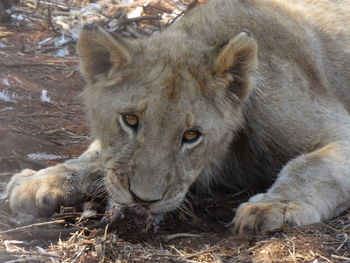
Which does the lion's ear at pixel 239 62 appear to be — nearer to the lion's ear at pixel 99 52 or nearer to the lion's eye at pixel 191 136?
the lion's eye at pixel 191 136

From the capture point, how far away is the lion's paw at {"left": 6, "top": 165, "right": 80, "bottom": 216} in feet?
13.1

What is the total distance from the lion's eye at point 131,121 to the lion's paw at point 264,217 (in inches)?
26.5

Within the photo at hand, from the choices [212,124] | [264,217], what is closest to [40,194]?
[212,124]

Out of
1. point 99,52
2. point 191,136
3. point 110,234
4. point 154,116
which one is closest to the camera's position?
point 110,234

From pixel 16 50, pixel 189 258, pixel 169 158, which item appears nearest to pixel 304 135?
pixel 169 158

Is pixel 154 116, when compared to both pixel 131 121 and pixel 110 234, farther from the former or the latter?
pixel 110 234

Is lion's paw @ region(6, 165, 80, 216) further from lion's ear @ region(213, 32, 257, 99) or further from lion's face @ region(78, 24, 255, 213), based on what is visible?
lion's ear @ region(213, 32, 257, 99)

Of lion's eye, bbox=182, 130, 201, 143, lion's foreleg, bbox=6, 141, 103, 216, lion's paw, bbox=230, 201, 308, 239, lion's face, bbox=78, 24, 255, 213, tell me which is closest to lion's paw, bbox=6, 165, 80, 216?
lion's foreleg, bbox=6, 141, 103, 216

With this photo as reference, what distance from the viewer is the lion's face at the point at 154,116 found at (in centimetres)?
361

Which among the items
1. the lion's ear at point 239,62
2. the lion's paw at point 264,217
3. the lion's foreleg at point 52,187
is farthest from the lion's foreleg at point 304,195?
the lion's foreleg at point 52,187

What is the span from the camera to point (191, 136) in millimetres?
3807

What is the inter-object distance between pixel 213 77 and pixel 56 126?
2059mm

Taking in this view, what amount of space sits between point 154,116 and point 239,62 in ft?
2.10

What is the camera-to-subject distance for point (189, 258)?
11.0ft
